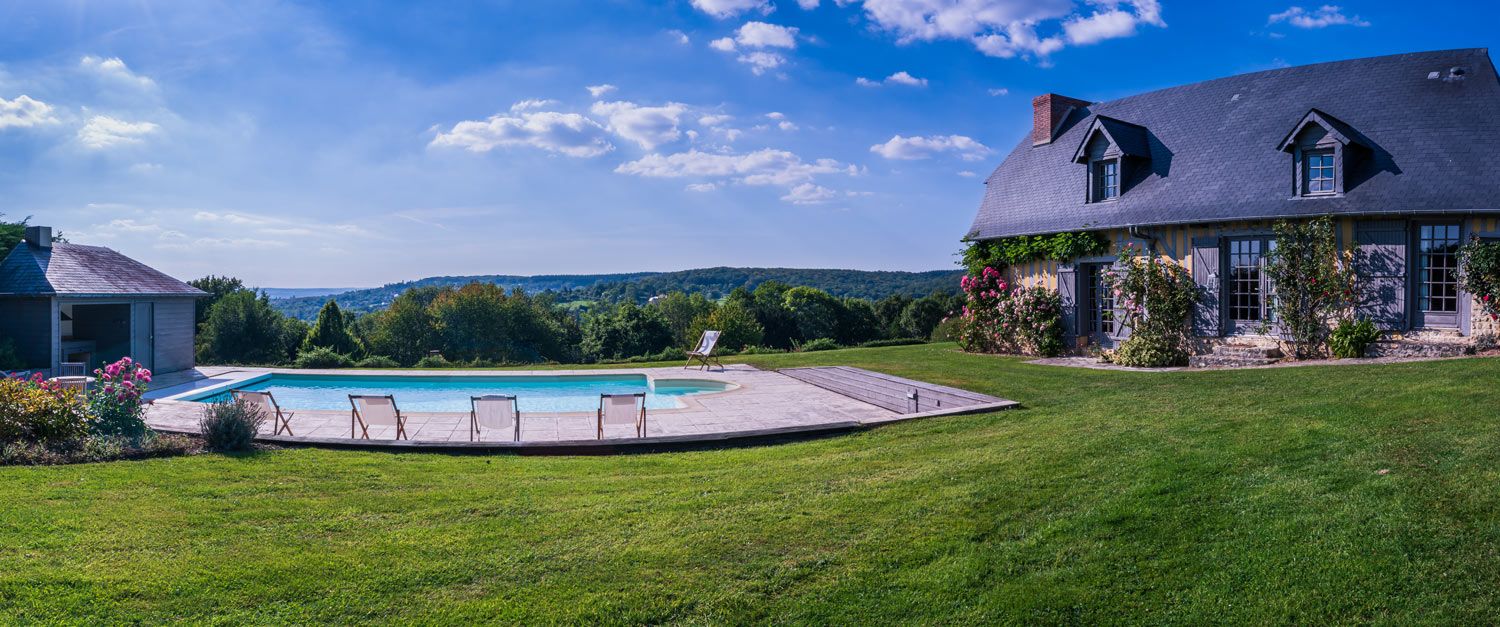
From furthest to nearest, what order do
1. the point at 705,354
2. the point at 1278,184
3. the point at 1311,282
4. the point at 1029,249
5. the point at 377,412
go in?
the point at 1029,249 → the point at 705,354 → the point at 1278,184 → the point at 1311,282 → the point at 377,412

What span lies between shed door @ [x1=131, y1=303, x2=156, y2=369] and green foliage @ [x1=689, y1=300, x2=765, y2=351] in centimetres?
2401

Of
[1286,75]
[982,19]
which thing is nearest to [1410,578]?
[982,19]

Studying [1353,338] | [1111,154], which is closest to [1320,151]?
[1353,338]

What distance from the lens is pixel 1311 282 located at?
13.9m

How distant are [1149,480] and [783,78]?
12.7 metres

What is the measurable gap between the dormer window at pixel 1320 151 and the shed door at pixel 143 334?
23.6 m

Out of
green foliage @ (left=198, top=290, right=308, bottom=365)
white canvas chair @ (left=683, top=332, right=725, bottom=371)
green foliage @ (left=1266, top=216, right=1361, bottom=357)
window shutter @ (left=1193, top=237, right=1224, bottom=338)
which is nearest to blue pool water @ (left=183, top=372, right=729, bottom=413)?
white canvas chair @ (left=683, top=332, right=725, bottom=371)

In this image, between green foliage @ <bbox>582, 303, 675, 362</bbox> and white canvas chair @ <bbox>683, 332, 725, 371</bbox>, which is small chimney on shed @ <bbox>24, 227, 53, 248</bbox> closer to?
white canvas chair @ <bbox>683, 332, 725, 371</bbox>

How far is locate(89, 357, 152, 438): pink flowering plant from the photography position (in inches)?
326

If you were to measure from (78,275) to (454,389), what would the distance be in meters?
8.02

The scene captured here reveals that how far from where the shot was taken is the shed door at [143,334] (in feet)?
55.2

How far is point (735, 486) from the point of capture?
21.7 ft

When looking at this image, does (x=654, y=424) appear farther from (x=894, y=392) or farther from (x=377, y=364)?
(x=377, y=364)

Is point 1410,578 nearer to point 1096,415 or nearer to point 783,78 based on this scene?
point 1096,415
